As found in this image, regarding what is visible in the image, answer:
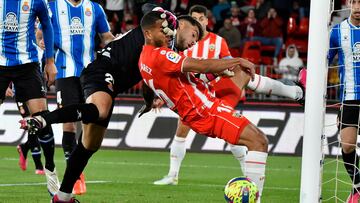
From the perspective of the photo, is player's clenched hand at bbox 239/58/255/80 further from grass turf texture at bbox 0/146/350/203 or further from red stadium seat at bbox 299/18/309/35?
red stadium seat at bbox 299/18/309/35

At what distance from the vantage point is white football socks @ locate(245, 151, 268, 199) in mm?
7430

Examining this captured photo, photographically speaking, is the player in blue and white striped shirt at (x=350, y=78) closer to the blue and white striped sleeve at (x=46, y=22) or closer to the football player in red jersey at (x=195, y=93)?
the football player in red jersey at (x=195, y=93)

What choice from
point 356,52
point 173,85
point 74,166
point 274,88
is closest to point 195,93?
point 173,85

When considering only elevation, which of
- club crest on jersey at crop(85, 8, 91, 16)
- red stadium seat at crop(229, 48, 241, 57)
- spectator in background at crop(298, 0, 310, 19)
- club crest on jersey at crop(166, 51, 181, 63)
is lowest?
red stadium seat at crop(229, 48, 241, 57)

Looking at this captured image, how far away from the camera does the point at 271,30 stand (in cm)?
1986

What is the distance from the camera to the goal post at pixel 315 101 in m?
7.38

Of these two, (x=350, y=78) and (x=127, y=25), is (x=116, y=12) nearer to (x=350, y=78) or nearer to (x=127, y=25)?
(x=127, y=25)

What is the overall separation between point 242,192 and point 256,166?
0.51 metres

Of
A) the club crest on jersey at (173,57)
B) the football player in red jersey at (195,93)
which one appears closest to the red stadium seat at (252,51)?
the football player in red jersey at (195,93)

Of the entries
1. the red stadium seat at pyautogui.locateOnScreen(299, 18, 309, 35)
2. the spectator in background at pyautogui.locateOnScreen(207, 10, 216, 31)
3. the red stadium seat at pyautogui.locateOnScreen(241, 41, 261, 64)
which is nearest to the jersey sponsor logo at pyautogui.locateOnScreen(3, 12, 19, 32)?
the red stadium seat at pyautogui.locateOnScreen(241, 41, 261, 64)

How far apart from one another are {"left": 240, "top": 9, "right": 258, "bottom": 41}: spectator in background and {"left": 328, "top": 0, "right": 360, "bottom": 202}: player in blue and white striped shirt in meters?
10.6

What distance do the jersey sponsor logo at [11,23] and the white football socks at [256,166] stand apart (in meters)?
2.78

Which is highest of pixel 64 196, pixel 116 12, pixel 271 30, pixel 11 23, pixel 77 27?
pixel 11 23

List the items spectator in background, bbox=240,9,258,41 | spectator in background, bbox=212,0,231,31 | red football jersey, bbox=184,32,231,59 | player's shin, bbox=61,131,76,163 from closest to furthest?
1. player's shin, bbox=61,131,76,163
2. red football jersey, bbox=184,32,231,59
3. spectator in background, bbox=240,9,258,41
4. spectator in background, bbox=212,0,231,31
